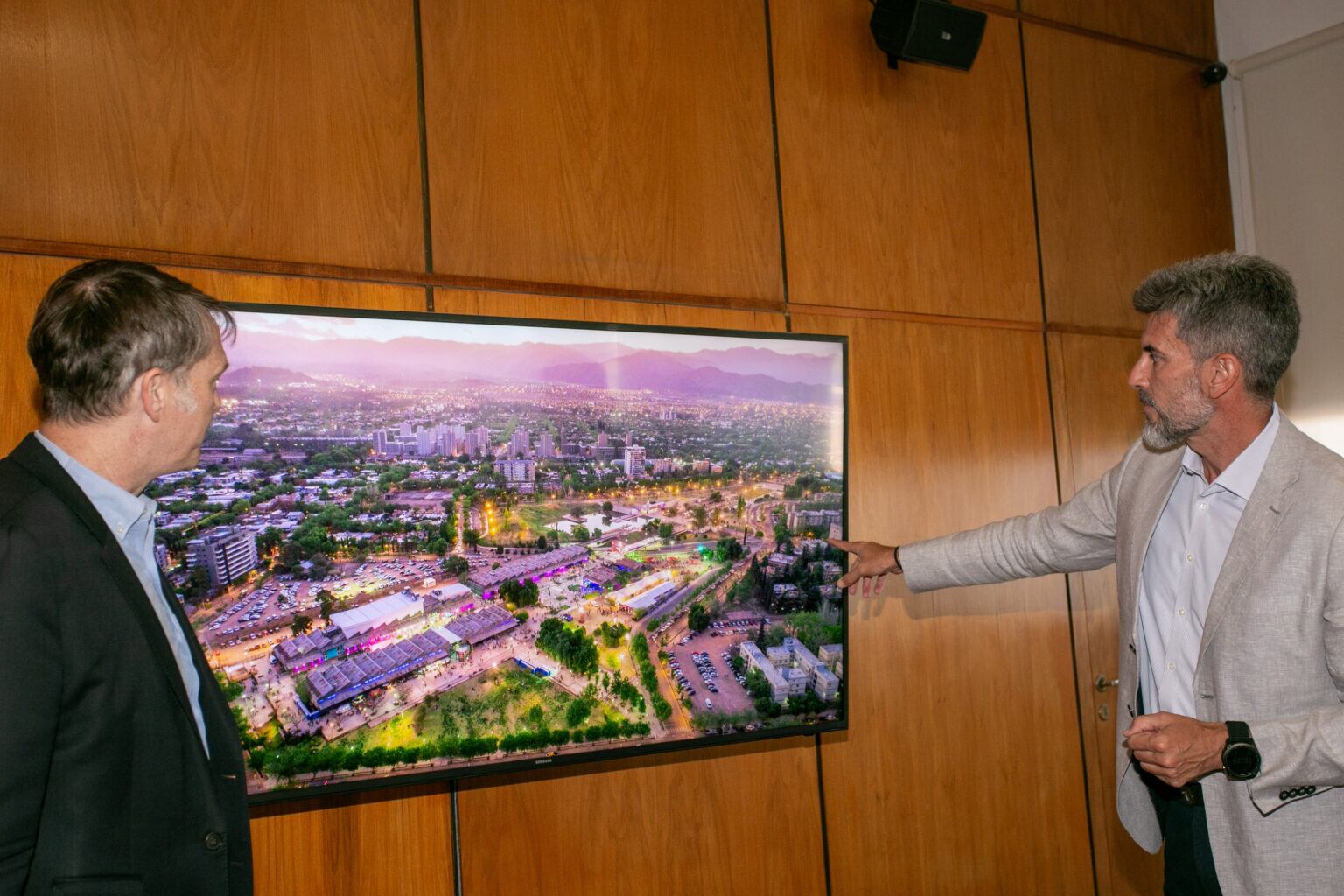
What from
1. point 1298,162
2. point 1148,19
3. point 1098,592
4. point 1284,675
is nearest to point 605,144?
point 1284,675

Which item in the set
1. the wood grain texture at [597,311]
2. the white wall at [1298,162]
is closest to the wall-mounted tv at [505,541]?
the wood grain texture at [597,311]

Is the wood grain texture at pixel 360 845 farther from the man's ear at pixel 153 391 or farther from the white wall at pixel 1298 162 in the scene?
the white wall at pixel 1298 162

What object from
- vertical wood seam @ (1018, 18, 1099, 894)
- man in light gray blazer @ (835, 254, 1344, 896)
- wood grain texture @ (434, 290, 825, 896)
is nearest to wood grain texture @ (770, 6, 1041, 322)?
vertical wood seam @ (1018, 18, 1099, 894)

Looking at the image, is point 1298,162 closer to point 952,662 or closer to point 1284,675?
point 952,662

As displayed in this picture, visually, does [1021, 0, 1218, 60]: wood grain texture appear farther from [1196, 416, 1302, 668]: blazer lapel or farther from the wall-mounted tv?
[1196, 416, 1302, 668]: blazer lapel

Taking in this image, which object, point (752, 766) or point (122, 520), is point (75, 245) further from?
point (752, 766)

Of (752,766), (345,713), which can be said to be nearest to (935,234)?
(752,766)
